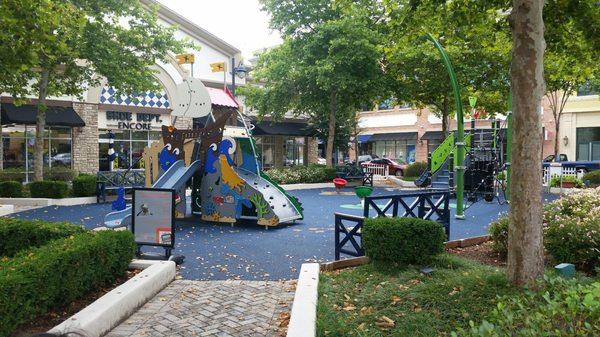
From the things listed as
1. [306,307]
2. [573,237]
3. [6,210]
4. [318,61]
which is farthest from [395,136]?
[306,307]

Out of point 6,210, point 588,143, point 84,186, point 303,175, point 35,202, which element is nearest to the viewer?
point 6,210

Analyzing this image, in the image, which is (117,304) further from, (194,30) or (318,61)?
(194,30)

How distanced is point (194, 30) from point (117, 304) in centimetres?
2617

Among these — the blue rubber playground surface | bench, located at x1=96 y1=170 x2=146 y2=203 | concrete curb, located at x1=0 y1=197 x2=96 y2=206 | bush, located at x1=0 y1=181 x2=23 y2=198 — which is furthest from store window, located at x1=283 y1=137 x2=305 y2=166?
bush, located at x1=0 y1=181 x2=23 y2=198

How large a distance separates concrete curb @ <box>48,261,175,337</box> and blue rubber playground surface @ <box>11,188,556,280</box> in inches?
36.7

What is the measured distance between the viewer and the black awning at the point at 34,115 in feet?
68.6

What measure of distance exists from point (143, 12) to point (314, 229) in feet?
40.0

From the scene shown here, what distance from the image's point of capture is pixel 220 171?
40.0 feet

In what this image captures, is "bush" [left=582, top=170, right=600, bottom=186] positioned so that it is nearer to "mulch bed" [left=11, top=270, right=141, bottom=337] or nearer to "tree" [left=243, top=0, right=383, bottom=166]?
"tree" [left=243, top=0, right=383, bottom=166]

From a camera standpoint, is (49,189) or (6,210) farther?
(49,189)

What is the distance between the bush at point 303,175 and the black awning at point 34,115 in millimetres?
9455

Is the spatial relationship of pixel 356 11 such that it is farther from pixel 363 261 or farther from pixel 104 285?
pixel 104 285

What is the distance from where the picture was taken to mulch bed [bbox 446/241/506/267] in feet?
23.4

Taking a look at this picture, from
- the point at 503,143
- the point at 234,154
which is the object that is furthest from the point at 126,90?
the point at 503,143
